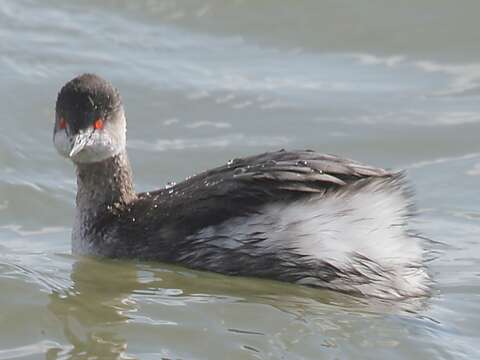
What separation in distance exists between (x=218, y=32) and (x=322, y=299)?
18.3 feet

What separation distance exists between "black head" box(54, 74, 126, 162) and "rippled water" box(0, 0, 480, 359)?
63 centimetres

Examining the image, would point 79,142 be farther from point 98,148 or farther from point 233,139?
point 233,139

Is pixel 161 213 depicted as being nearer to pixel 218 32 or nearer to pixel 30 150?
pixel 30 150

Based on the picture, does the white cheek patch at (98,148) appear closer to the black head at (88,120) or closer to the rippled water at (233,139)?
the black head at (88,120)

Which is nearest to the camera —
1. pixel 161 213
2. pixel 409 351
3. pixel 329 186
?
pixel 409 351

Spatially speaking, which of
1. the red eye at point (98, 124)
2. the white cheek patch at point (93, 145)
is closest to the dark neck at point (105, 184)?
the white cheek patch at point (93, 145)

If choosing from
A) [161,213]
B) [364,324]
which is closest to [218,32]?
[161,213]

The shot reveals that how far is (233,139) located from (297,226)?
3.32 meters

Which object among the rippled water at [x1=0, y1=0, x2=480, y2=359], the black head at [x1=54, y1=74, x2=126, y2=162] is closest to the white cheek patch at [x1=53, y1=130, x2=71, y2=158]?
the black head at [x1=54, y1=74, x2=126, y2=162]

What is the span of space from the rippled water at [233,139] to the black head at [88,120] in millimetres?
626

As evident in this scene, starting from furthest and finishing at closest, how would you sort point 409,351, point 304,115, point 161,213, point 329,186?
point 304,115 < point 161,213 < point 329,186 < point 409,351

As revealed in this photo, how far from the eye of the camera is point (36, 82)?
1062 centimetres

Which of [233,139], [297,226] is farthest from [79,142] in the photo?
[233,139]

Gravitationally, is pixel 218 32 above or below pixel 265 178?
above
